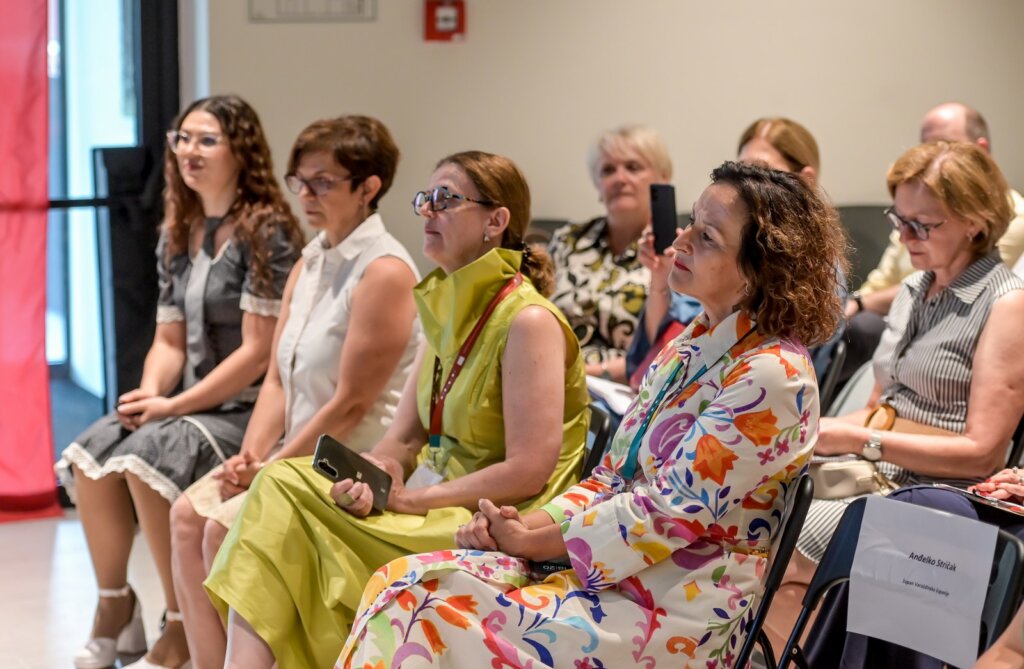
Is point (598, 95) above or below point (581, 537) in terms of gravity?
above

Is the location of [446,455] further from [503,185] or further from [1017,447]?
[1017,447]

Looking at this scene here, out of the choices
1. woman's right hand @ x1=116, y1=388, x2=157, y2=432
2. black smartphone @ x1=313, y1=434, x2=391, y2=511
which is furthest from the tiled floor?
black smartphone @ x1=313, y1=434, x2=391, y2=511

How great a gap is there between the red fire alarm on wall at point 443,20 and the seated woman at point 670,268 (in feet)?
4.07

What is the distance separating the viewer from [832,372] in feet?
12.4

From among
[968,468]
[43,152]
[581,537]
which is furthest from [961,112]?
[43,152]

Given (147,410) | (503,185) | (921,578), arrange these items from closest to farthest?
(921,578)
(503,185)
(147,410)

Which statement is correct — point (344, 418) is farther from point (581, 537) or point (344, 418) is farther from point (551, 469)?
point (581, 537)

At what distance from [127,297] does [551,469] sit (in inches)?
111

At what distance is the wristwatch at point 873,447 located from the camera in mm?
2986

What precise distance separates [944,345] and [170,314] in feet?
7.62

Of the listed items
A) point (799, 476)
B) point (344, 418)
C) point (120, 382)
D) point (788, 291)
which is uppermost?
point (788, 291)

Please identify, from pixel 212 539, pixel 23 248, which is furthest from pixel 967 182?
pixel 23 248

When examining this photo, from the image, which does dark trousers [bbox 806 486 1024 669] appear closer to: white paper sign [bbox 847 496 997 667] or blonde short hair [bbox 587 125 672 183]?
white paper sign [bbox 847 496 997 667]

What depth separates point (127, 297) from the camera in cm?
510
